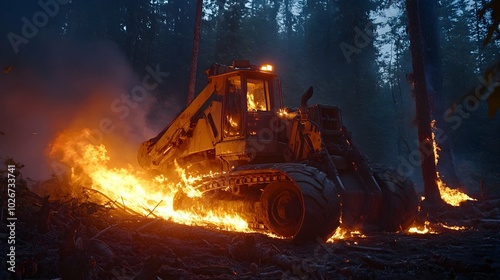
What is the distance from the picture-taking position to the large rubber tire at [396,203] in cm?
713

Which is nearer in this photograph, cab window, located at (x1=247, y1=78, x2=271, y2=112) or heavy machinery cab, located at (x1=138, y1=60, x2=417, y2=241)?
heavy machinery cab, located at (x1=138, y1=60, x2=417, y2=241)

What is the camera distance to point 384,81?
52.9 m

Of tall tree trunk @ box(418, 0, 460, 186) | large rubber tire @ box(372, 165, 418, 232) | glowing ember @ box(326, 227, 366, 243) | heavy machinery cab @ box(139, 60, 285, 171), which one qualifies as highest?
tall tree trunk @ box(418, 0, 460, 186)

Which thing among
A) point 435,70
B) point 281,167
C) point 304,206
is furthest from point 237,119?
point 435,70

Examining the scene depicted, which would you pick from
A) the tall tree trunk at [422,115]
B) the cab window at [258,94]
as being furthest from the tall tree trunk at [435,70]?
the cab window at [258,94]

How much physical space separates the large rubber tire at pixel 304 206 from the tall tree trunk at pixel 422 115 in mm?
6987

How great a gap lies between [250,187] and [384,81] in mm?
50188

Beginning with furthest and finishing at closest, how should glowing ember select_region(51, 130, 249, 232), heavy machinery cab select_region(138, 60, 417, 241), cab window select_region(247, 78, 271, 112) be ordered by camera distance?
glowing ember select_region(51, 130, 249, 232), cab window select_region(247, 78, 271, 112), heavy machinery cab select_region(138, 60, 417, 241)

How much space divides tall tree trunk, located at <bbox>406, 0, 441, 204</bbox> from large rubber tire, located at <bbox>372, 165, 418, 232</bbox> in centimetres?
464

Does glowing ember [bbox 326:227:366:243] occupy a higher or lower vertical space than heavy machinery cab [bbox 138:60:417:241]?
lower

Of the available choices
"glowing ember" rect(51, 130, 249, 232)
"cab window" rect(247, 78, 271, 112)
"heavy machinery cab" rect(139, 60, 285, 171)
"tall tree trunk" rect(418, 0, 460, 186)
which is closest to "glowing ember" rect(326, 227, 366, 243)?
"heavy machinery cab" rect(139, 60, 285, 171)

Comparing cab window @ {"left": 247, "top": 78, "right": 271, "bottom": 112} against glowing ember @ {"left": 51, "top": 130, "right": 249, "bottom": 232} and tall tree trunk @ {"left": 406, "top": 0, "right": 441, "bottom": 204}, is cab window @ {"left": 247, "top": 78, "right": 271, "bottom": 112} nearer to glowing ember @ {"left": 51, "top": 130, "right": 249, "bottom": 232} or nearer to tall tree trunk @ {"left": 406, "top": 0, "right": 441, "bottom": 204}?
glowing ember @ {"left": 51, "top": 130, "right": 249, "bottom": 232}

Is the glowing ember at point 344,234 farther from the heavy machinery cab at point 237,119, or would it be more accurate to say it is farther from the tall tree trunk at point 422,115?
the tall tree trunk at point 422,115

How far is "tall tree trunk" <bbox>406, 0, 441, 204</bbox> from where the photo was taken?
1159 cm
